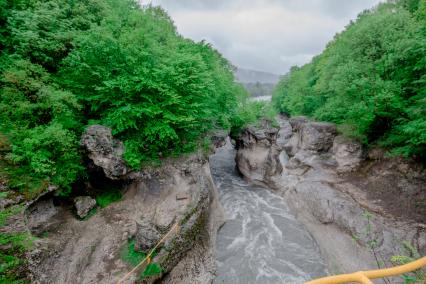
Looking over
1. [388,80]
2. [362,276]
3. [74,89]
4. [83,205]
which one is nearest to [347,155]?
[388,80]

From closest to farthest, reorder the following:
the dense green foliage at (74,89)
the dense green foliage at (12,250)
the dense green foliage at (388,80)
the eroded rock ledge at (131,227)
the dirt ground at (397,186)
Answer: the dense green foliage at (12,250) → the eroded rock ledge at (131,227) → the dense green foliage at (74,89) → the dirt ground at (397,186) → the dense green foliage at (388,80)

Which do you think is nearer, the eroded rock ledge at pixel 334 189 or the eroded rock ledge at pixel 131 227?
the eroded rock ledge at pixel 131 227

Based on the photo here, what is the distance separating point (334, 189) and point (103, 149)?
44.1 feet

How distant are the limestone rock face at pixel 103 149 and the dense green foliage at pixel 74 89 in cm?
48

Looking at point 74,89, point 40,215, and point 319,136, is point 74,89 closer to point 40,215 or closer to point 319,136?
point 40,215

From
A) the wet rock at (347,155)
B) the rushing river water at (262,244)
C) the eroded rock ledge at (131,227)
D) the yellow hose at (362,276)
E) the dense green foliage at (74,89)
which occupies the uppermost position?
the dense green foliage at (74,89)

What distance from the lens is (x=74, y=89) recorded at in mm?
9703

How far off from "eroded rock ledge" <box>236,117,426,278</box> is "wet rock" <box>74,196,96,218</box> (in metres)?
9.64

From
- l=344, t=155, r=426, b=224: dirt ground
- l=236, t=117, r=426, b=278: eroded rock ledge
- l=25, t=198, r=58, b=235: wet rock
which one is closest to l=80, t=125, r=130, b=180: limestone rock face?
l=25, t=198, r=58, b=235: wet rock

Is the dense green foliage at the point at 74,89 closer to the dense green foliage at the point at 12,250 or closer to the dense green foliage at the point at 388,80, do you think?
the dense green foliage at the point at 12,250

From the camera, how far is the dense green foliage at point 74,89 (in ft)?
25.4

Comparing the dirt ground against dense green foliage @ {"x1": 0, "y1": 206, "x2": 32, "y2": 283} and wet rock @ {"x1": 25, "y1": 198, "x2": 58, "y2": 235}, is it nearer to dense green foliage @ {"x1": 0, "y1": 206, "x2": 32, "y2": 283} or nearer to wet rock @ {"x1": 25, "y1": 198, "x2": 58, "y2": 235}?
dense green foliage @ {"x1": 0, "y1": 206, "x2": 32, "y2": 283}

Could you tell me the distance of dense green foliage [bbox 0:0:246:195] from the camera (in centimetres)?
774

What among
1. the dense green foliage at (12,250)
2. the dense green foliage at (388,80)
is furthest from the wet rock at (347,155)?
the dense green foliage at (12,250)
